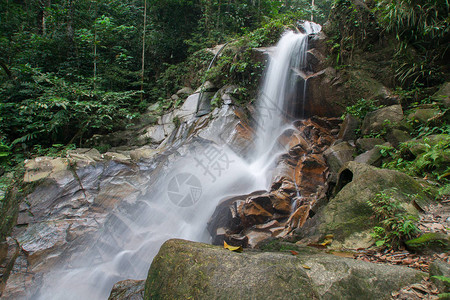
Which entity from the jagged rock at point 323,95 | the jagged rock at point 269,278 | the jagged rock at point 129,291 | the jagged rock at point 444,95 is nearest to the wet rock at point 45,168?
the jagged rock at point 129,291

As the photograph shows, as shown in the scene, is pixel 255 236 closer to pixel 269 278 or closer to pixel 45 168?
pixel 269 278

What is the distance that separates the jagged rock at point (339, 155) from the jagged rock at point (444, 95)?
6.33 feet

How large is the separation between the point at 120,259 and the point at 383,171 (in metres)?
5.03

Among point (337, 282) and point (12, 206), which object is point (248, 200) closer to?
point (337, 282)

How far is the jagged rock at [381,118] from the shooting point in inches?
214

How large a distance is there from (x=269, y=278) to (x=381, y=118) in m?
5.50

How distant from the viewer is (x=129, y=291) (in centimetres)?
296

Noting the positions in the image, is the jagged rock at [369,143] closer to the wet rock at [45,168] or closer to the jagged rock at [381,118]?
the jagged rock at [381,118]

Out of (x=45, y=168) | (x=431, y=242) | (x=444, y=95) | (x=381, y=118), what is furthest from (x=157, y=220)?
(x=444, y=95)

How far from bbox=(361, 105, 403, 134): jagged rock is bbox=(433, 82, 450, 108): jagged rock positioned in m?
0.69

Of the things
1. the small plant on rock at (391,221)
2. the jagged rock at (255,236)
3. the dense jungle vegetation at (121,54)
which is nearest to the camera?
the small plant on rock at (391,221)

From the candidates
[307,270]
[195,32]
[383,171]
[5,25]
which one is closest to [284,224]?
[383,171]

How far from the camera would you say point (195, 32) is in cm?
1276

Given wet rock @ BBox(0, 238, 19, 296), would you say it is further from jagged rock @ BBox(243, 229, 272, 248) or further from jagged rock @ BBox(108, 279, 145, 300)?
jagged rock @ BBox(243, 229, 272, 248)
